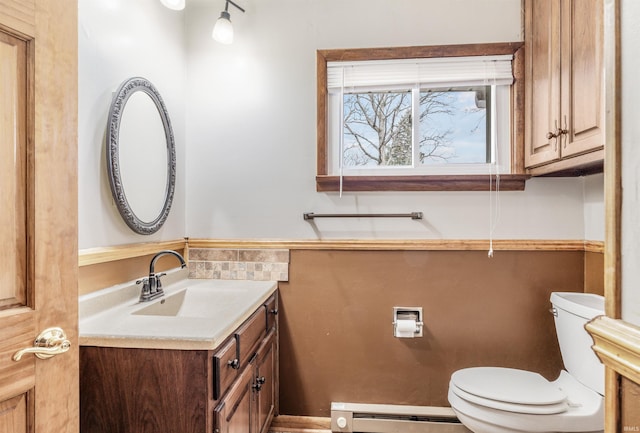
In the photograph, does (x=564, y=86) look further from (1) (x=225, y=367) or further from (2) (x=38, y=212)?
(2) (x=38, y=212)

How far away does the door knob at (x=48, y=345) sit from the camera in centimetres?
77

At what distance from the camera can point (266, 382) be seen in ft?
5.86

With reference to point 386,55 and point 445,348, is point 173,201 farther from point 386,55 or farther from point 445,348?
point 445,348

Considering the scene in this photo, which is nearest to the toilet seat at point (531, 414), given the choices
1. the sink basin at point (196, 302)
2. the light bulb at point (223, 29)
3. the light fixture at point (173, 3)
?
the sink basin at point (196, 302)

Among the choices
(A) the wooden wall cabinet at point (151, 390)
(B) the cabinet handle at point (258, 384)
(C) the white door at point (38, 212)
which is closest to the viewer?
(C) the white door at point (38, 212)

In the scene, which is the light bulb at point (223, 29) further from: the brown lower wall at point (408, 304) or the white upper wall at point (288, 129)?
the brown lower wall at point (408, 304)

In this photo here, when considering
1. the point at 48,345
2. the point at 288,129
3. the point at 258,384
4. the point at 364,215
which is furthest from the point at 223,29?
the point at 258,384

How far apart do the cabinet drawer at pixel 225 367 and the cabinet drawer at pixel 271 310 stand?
0.50m

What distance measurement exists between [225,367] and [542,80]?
1.92 m

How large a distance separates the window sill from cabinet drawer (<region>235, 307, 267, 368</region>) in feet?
2.59

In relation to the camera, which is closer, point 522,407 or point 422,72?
point 522,407

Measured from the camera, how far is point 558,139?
1625mm

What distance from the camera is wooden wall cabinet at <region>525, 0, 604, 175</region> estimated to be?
139 cm

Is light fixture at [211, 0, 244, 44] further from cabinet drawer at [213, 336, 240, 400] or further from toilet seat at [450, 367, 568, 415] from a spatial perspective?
toilet seat at [450, 367, 568, 415]
